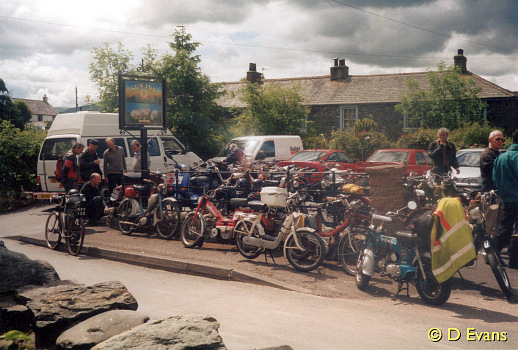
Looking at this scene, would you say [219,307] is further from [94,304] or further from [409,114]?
[409,114]

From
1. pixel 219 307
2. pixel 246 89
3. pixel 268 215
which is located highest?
pixel 246 89

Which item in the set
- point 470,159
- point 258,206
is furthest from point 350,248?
point 470,159

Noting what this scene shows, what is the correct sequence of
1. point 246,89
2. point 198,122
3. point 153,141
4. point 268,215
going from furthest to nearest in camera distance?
point 246,89 < point 198,122 < point 153,141 < point 268,215

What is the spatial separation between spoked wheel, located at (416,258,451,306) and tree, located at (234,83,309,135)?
21.7 meters

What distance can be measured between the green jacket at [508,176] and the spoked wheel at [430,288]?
8.27ft

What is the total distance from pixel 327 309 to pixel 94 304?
8.53ft

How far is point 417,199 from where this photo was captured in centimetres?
750

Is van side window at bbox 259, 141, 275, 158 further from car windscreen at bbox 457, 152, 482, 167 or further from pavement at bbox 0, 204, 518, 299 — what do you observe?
pavement at bbox 0, 204, 518, 299

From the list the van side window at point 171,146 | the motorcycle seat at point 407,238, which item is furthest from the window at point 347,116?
the motorcycle seat at point 407,238

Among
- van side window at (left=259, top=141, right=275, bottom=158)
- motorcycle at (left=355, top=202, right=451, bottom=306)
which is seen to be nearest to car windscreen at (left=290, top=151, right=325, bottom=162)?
van side window at (left=259, top=141, right=275, bottom=158)

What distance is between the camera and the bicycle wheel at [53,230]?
32.5ft

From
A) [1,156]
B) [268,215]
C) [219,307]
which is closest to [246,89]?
[1,156]

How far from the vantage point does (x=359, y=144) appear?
2436cm

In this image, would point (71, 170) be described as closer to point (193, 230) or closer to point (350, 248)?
point (193, 230)
